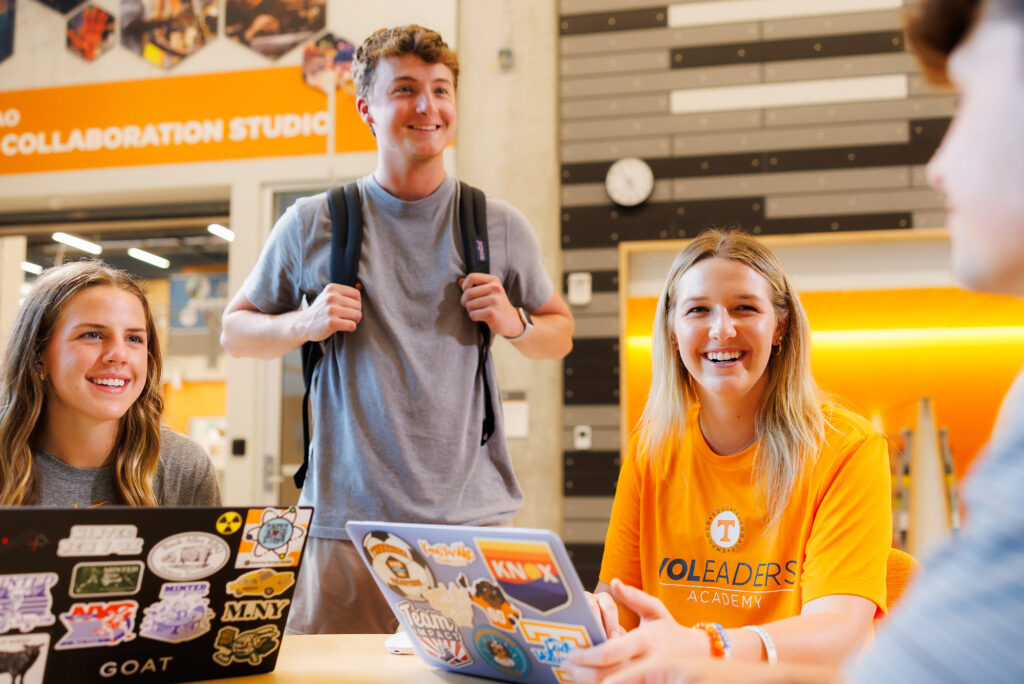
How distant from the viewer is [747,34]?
4.27 metres

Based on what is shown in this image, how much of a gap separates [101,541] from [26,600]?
0.31ft

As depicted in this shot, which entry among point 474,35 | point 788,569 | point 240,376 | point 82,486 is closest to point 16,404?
point 82,486

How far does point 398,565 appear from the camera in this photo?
41.7 inches

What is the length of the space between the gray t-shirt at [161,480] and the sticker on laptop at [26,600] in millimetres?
573

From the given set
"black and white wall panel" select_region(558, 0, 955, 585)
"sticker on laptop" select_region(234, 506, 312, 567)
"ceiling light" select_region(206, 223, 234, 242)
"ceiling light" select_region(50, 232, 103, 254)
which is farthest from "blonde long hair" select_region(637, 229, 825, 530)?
"ceiling light" select_region(50, 232, 103, 254)

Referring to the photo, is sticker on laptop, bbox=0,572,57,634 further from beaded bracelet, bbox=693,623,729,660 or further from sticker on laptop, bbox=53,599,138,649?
beaded bracelet, bbox=693,623,729,660

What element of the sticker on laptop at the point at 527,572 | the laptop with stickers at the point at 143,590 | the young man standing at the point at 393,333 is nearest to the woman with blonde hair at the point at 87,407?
the young man standing at the point at 393,333

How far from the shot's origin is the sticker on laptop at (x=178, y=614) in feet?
3.38

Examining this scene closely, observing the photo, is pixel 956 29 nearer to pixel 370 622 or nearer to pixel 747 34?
pixel 370 622

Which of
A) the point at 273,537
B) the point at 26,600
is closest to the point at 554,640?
the point at 273,537

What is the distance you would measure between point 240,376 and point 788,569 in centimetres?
353

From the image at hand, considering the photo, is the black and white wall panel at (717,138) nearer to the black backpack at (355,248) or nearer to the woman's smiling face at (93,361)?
the black backpack at (355,248)

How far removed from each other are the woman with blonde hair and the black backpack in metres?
0.30

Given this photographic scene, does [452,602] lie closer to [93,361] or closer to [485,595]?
[485,595]
